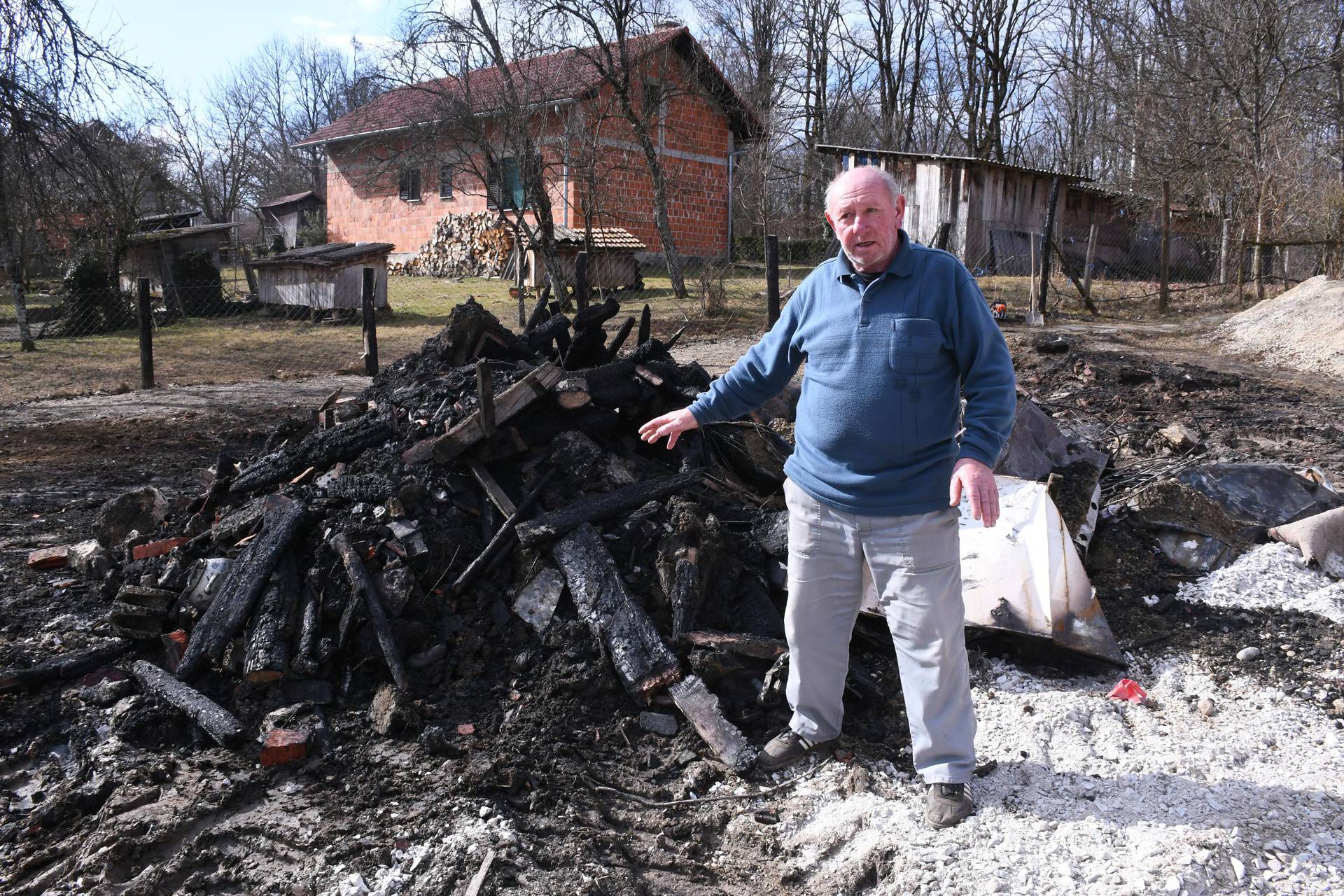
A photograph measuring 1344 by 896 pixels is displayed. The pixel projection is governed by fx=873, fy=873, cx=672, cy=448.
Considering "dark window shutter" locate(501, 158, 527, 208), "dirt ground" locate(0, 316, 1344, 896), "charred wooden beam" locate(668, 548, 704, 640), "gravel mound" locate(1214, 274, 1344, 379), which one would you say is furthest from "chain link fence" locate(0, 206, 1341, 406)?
"dirt ground" locate(0, 316, 1344, 896)

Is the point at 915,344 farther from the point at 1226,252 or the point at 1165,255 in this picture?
the point at 1226,252

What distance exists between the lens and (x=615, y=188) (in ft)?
75.9

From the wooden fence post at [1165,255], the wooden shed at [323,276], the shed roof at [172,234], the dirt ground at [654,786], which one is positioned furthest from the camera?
the shed roof at [172,234]

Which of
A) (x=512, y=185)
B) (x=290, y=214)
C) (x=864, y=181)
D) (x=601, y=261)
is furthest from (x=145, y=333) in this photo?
(x=290, y=214)

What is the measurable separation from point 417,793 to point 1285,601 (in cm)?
417

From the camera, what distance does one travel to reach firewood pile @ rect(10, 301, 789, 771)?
3779mm

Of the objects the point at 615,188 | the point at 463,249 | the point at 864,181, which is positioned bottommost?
the point at 864,181

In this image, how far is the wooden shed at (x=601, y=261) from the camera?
64.3 ft

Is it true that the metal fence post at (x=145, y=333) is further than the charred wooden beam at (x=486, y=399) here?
Yes

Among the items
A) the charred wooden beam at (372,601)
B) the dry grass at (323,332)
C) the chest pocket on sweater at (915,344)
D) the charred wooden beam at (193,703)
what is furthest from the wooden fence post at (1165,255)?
the charred wooden beam at (193,703)

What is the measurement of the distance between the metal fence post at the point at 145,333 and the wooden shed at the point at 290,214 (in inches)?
1061

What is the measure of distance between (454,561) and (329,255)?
631 inches

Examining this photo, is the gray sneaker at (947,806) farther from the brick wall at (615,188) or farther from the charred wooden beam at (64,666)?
the brick wall at (615,188)

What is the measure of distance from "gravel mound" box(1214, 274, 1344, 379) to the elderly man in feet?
34.1
